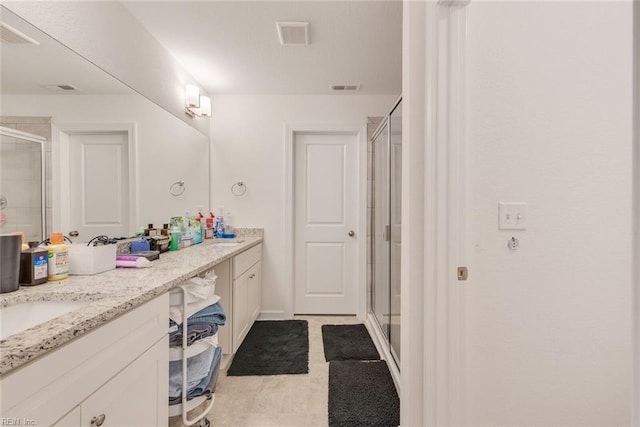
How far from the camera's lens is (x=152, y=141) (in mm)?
2115

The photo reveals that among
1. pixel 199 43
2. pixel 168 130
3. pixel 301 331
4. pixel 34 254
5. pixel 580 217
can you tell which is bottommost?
pixel 301 331

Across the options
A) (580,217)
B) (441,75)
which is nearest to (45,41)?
(441,75)

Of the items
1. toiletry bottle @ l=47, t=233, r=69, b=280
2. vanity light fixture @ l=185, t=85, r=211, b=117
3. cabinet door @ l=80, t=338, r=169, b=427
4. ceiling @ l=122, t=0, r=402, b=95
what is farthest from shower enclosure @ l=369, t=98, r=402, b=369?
toiletry bottle @ l=47, t=233, r=69, b=280

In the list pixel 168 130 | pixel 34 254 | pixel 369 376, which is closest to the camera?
pixel 34 254

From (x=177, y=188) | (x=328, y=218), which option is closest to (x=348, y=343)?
(x=328, y=218)

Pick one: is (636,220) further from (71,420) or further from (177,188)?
(177,188)

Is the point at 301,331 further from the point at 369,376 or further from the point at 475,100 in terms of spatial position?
the point at 475,100

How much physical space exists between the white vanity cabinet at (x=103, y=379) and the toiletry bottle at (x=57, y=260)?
442 millimetres

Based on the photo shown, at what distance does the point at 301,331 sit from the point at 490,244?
6.66 feet

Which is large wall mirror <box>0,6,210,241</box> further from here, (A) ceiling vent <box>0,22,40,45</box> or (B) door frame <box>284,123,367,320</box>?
(B) door frame <box>284,123,367,320</box>

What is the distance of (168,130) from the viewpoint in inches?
92.2

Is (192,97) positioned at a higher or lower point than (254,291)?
higher

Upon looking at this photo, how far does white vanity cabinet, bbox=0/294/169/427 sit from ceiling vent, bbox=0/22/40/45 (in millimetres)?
1129

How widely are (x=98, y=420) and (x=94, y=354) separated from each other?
185 mm
